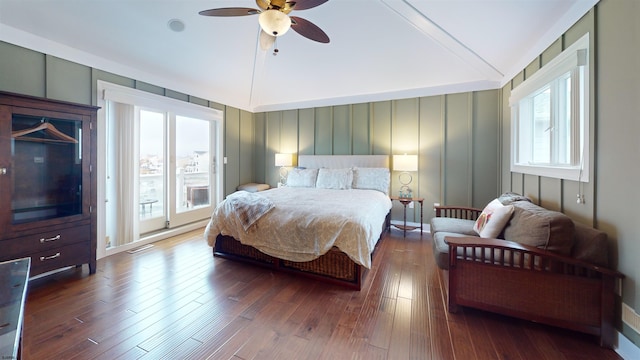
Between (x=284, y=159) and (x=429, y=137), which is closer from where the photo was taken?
(x=429, y=137)

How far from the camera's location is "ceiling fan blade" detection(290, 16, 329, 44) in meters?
2.11

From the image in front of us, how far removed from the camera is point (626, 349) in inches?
59.3

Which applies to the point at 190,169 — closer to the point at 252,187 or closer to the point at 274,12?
the point at 252,187

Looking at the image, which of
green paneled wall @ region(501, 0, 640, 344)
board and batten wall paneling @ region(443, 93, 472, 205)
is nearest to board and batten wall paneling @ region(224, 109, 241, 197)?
board and batten wall paneling @ region(443, 93, 472, 205)

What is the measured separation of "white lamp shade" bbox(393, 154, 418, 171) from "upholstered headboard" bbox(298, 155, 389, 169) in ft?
0.95

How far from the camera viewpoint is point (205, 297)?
2.18 m

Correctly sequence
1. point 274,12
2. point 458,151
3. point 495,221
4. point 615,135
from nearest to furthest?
point 615,135
point 274,12
point 495,221
point 458,151

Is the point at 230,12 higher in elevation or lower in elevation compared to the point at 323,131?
higher

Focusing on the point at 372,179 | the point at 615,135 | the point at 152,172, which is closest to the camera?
the point at 615,135

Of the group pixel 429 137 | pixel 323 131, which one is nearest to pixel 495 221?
pixel 429 137

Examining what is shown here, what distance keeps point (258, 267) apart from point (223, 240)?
584mm

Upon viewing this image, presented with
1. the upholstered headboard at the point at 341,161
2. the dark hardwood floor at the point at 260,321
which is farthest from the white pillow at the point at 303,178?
the dark hardwood floor at the point at 260,321

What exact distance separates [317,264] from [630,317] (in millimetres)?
2147

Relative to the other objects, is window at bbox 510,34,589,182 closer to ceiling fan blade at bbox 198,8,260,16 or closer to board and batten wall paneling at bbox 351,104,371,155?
board and batten wall paneling at bbox 351,104,371,155
